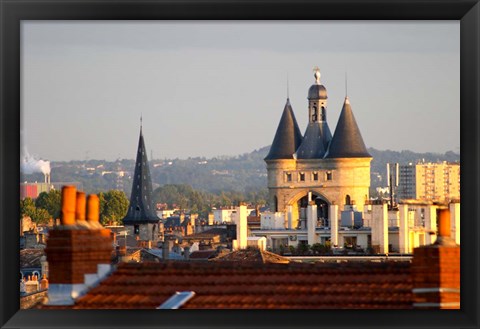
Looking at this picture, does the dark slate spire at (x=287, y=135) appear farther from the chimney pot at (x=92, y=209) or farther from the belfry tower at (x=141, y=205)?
the chimney pot at (x=92, y=209)

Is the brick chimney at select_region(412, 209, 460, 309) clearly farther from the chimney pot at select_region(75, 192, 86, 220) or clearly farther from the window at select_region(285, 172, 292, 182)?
the window at select_region(285, 172, 292, 182)

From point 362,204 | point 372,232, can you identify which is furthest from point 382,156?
point 372,232

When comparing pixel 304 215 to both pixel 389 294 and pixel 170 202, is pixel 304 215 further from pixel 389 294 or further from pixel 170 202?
pixel 389 294

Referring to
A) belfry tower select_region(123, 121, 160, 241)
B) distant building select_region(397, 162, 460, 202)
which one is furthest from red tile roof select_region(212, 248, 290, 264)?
belfry tower select_region(123, 121, 160, 241)

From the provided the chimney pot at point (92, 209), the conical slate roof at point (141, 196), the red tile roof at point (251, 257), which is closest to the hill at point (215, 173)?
the conical slate roof at point (141, 196)

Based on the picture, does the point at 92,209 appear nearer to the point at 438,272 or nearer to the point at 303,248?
the point at 438,272
